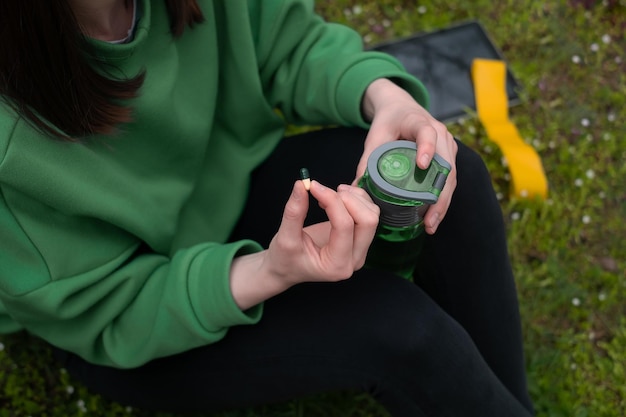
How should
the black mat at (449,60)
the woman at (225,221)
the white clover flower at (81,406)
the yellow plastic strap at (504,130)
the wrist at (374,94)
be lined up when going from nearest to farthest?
the woman at (225,221), the wrist at (374,94), the white clover flower at (81,406), the yellow plastic strap at (504,130), the black mat at (449,60)

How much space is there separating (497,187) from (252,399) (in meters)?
1.24

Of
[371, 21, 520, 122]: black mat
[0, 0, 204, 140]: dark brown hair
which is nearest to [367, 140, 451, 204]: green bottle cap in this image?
[0, 0, 204, 140]: dark brown hair

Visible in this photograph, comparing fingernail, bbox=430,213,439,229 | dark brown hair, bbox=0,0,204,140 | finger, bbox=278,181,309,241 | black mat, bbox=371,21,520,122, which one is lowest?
black mat, bbox=371,21,520,122

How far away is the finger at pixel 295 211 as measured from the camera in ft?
3.15

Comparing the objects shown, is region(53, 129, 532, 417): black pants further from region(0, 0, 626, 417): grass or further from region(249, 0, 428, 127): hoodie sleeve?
region(0, 0, 626, 417): grass

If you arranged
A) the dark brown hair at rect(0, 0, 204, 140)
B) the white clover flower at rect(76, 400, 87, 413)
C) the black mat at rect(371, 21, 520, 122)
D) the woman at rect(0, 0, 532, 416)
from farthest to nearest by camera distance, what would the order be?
the black mat at rect(371, 21, 520, 122)
the white clover flower at rect(76, 400, 87, 413)
the woman at rect(0, 0, 532, 416)
the dark brown hair at rect(0, 0, 204, 140)

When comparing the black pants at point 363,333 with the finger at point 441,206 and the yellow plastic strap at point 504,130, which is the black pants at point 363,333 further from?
the yellow plastic strap at point 504,130

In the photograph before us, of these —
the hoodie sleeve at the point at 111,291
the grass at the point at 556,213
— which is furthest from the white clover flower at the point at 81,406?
the hoodie sleeve at the point at 111,291

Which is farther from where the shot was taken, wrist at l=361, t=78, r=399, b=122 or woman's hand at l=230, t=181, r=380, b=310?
wrist at l=361, t=78, r=399, b=122

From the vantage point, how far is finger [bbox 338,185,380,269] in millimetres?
1006

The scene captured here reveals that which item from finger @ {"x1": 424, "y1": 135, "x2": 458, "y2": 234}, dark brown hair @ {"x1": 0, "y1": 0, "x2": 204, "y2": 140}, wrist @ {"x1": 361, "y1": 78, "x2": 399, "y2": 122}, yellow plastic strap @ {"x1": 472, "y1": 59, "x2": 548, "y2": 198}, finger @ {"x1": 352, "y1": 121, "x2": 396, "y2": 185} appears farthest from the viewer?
yellow plastic strap @ {"x1": 472, "y1": 59, "x2": 548, "y2": 198}

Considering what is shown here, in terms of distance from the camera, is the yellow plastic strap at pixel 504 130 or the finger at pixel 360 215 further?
the yellow plastic strap at pixel 504 130

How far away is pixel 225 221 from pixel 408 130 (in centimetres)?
43

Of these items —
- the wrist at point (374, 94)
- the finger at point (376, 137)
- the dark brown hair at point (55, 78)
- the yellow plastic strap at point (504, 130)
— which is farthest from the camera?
the yellow plastic strap at point (504, 130)
